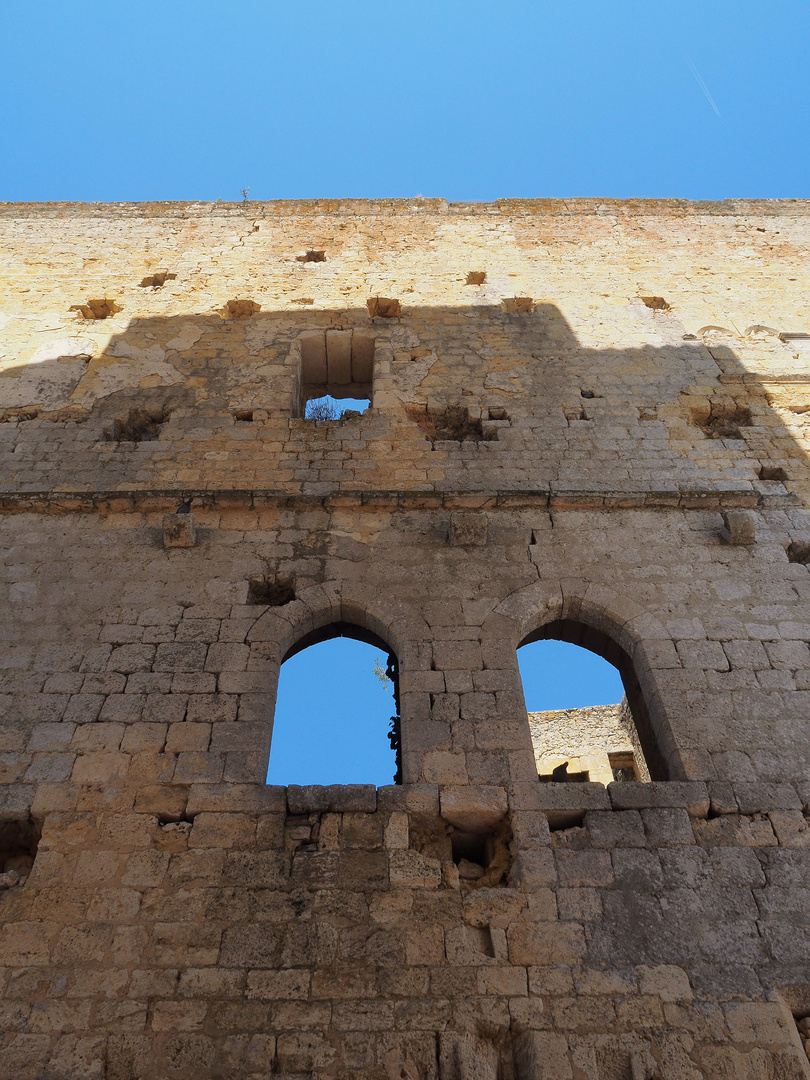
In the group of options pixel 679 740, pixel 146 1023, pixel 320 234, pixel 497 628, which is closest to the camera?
pixel 146 1023

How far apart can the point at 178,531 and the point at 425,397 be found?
2879 mm

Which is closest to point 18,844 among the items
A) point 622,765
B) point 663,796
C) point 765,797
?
point 663,796

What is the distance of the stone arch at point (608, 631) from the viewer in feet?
17.4

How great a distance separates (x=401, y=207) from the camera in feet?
33.6

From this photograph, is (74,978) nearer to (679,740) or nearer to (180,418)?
(679,740)

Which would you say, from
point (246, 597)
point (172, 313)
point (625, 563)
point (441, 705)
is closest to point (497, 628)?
point (441, 705)

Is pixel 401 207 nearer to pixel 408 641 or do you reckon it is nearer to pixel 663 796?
pixel 408 641

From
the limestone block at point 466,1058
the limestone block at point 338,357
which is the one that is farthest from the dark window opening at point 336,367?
the limestone block at point 466,1058

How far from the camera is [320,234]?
9812 millimetres

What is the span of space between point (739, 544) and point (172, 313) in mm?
6363

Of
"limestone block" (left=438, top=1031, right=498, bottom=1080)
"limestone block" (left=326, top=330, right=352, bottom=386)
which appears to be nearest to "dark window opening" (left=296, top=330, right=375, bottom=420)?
"limestone block" (left=326, top=330, right=352, bottom=386)

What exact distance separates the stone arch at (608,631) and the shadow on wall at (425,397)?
1.35 m

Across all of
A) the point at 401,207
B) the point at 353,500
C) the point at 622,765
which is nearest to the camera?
the point at 353,500

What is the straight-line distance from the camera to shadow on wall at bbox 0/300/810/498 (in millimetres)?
6887
